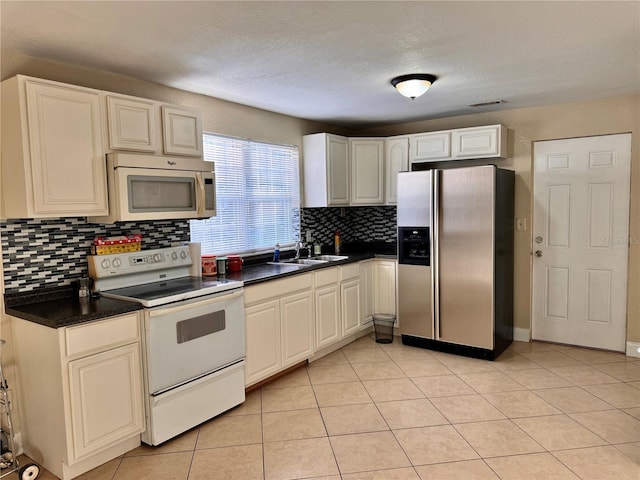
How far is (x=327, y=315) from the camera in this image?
398cm

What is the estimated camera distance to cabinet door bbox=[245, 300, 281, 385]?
3195 mm

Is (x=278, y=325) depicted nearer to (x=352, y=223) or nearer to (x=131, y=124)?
(x=131, y=124)

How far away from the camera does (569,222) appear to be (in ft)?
13.6

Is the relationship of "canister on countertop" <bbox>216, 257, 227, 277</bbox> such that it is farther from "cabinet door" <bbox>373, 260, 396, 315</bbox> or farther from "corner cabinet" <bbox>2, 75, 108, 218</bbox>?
"cabinet door" <bbox>373, 260, 396, 315</bbox>

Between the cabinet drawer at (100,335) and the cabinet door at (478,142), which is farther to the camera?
the cabinet door at (478,142)

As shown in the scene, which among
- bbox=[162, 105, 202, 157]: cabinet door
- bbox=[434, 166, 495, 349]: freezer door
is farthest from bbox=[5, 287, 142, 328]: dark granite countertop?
bbox=[434, 166, 495, 349]: freezer door

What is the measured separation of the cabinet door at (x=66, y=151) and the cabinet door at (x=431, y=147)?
300 centimetres

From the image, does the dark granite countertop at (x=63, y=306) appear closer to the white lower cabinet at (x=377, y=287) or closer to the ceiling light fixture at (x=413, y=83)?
the white lower cabinet at (x=377, y=287)

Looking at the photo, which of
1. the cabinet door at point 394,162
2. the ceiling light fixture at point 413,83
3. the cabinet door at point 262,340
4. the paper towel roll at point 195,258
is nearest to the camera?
the ceiling light fixture at point 413,83

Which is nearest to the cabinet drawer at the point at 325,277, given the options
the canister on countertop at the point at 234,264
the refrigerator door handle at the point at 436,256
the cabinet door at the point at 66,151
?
the canister on countertop at the point at 234,264

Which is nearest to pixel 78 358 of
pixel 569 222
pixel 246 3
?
pixel 246 3

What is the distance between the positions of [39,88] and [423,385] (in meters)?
3.11

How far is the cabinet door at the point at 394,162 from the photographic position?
4652 millimetres

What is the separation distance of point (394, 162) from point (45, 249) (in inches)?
130
